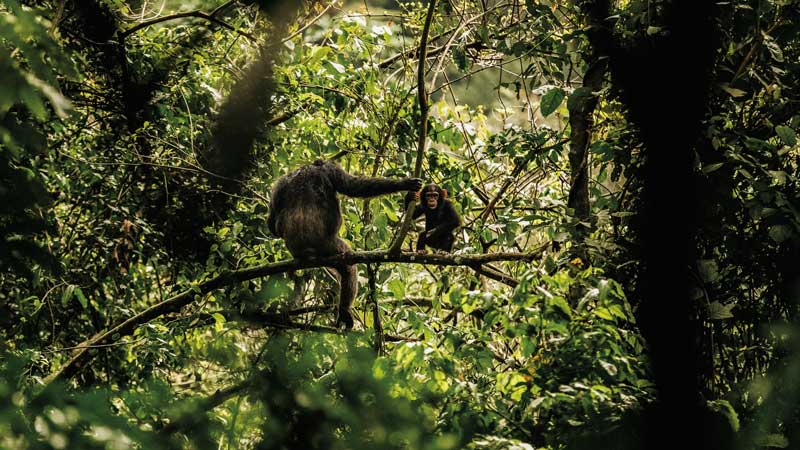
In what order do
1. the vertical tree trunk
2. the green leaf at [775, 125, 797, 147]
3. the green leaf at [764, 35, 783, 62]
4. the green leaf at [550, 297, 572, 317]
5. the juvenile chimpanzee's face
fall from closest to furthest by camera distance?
the green leaf at [550, 297, 572, 317], the green leaf at [775, 125, 797, 147], the green leaf at [764, 35, 783, 62], the vertical tree trunk, the juvenile chimpanzee's face

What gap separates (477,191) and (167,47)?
3.40 meters

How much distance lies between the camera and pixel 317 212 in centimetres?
657

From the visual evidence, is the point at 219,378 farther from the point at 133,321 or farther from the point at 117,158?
the point at 117,158

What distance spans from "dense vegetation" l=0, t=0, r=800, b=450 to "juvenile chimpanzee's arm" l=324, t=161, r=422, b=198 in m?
0.29

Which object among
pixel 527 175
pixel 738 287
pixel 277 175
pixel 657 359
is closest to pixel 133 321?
pixel 277 175

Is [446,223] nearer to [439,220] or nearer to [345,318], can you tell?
[439,220]

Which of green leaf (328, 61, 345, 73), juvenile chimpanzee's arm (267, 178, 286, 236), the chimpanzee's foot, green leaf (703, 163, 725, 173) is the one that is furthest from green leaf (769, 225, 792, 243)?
juvenile chimpanzee's arm (267, 178, 286, 236)

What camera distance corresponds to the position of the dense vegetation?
3.28ft

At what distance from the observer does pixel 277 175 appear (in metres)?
7.44

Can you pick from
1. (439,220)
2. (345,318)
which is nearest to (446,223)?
(439,220)

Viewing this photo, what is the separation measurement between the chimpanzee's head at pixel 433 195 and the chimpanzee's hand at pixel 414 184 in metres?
0.52

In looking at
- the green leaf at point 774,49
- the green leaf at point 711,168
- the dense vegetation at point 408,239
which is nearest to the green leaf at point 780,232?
the dense vegetation at point 408,239

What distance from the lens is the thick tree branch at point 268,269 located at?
192 inches

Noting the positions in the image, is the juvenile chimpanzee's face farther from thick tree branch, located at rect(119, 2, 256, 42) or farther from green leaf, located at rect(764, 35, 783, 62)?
green leaf, located at rect(764, 35, 783, 62)
